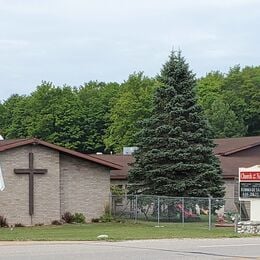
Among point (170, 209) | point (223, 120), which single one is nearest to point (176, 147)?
point (170, 209)

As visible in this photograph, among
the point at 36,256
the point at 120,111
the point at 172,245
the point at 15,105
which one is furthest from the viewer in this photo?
the point at 15,105

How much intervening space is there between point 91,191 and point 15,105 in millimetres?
73528

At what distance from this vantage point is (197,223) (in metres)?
37.4

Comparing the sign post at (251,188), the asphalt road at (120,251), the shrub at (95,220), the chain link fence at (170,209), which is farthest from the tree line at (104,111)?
the asphalt road at (120,251)

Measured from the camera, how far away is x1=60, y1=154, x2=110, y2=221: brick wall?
39.2m

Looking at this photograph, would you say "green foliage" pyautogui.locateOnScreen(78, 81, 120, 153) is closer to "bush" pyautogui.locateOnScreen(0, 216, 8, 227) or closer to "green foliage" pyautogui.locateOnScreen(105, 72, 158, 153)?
"green foliage" pyautogui.locateOnScreen(105, 72, 158, 153)

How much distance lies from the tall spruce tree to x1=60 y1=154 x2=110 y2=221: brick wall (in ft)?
9.07

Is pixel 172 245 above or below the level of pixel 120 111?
below

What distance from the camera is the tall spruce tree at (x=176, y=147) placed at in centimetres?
4091

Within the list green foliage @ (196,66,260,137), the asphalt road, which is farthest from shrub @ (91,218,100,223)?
green foliage @ (196,66,260,137)

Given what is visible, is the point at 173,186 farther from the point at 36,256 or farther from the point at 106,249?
the point at 36,256

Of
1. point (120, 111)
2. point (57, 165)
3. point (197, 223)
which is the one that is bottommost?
point (197, 223)

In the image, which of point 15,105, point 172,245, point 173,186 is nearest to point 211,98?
point 15,105

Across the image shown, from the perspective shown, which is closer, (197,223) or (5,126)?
(197,223)
